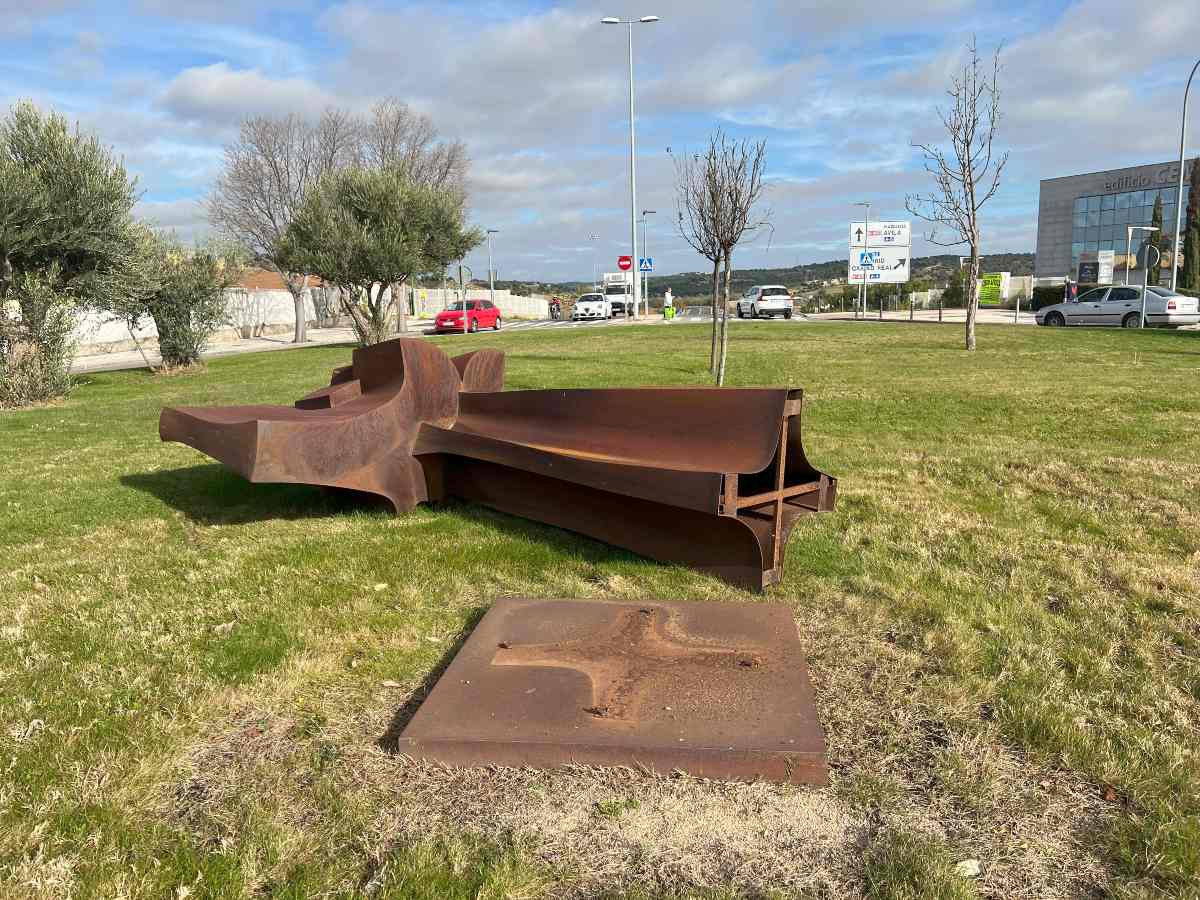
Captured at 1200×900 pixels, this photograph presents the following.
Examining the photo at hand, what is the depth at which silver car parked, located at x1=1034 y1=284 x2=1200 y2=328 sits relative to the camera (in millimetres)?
23672

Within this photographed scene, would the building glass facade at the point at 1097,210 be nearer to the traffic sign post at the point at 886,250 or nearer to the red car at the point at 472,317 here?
the traffic sign post at the point at 886,250

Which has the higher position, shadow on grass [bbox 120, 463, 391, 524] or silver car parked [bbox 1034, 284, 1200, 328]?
silver car parked [bbox 1034, 284, 1200, 328]

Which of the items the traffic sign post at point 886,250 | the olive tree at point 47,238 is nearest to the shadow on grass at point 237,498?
the olive tree at point 47,238

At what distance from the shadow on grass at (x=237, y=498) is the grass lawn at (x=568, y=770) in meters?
0.05

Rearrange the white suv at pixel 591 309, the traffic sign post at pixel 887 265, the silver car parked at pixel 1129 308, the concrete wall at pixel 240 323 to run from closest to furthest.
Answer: the silver car parked at pixel 1129 308
the concrete wall at pixel 240 323
the white suv at pixel 591 309
the traffic sign post at pixel 887 265

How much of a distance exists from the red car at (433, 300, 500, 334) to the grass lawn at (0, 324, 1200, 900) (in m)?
29.3

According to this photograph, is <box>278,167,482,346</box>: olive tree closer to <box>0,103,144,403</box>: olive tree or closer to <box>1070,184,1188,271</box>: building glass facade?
<box>0,103,144,403</box>: olive tree

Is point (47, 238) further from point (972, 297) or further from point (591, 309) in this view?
point (591, 309)

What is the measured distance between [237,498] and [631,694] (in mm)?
3983

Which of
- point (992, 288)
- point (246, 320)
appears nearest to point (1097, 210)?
point (992, 288)

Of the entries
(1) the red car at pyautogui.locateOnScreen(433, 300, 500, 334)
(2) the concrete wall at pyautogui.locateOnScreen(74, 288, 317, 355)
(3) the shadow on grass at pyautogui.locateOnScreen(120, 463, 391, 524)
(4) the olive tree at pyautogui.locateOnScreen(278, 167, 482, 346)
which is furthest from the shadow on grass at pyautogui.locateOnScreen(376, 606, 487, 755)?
(1) the red car at pyautogui.locateOnScreen(433, 300, 500, 334)

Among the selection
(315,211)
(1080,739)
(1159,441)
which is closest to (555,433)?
(1080,739)

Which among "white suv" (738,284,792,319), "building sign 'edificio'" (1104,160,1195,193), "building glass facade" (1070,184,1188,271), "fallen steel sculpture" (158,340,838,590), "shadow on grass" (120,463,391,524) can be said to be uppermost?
"building sign 'edificio'" (1104,160,1195,193)

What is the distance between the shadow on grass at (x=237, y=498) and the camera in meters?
5.24
